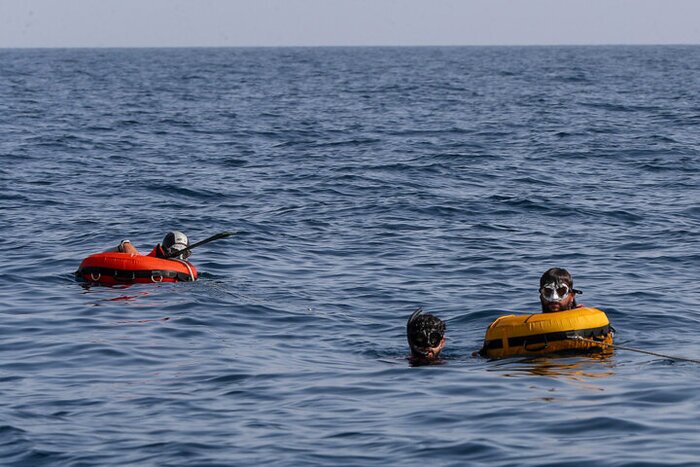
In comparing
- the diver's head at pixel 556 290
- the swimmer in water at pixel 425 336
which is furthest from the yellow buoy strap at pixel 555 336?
the swimmer in water at pixel 425 336

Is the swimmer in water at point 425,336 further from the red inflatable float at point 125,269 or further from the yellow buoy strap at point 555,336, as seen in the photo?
the red inflatable float at point 125,269

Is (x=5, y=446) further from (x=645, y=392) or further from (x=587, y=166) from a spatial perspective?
(x=587, y=166)

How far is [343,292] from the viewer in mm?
17047

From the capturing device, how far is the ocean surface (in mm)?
9906

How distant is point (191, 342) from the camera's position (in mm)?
13969

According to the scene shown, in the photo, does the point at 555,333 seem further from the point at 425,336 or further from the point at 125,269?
the point at 125,269

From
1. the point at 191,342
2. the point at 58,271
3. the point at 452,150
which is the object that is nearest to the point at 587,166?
the point at 452,150

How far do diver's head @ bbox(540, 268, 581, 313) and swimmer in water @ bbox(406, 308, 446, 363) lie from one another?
114cm

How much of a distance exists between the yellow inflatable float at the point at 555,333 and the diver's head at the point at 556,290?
22 centimetres

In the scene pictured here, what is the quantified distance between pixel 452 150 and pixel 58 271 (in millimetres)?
18316

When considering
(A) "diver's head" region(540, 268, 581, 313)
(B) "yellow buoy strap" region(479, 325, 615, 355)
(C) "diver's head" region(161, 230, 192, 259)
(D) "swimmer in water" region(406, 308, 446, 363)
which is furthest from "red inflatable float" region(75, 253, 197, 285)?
(A) "diver's head" region(540, 268, 581, 313)

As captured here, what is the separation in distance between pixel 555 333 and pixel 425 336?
136cm

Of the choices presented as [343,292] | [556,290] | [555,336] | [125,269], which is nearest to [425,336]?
[555,336]

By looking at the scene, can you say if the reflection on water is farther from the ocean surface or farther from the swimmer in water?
the swimmer in water
